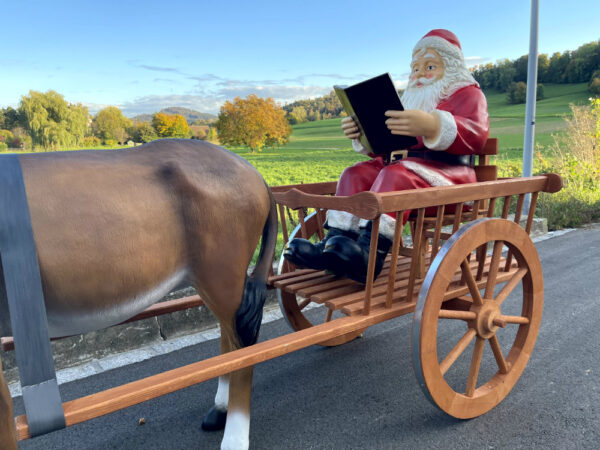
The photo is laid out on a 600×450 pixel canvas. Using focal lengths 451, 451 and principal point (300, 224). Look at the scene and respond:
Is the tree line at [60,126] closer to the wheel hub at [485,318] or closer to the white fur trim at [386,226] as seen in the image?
the white fur trim at [386,226]

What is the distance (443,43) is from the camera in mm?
2352

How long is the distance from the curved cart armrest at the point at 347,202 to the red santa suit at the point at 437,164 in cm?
40

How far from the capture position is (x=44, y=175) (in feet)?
3.92

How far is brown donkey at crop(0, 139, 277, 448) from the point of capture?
1174mm

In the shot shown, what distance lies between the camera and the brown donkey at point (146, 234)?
1174 mm

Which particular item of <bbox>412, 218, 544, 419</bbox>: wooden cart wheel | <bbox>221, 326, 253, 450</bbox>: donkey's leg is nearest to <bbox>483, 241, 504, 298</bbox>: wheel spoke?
<bbox>412, 218, 544, 419</bbox>: wooden cart wheel

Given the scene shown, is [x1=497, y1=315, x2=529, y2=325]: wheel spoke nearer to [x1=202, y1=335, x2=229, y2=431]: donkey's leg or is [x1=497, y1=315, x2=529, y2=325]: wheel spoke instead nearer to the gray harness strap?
[x1=202, y1=335, x2=229, y2=431]: donkey's leg

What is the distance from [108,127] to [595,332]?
4252 millimetres

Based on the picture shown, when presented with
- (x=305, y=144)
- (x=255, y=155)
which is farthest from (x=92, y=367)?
(x=305, y=144)

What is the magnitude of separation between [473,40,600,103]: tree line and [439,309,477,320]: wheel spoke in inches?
1050

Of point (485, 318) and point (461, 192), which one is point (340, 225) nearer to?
point (461, 192)

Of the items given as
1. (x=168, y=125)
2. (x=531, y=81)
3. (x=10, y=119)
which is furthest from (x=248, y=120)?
(x=10, y=119)

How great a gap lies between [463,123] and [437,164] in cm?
23

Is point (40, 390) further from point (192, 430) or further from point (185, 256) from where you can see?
point (192, 430)
